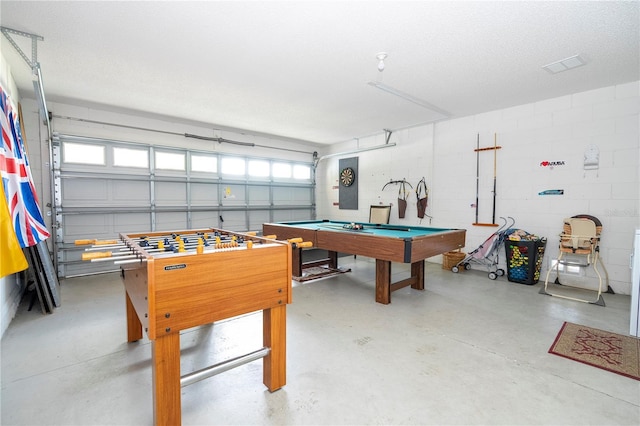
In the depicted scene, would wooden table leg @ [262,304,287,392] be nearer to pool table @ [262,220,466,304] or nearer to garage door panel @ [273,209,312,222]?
pool table @ [262,220,466,304]

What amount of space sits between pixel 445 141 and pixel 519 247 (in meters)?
2.29

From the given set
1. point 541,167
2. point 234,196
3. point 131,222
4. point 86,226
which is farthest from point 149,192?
point 541,167

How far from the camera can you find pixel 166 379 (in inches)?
56.4

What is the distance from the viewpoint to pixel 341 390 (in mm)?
1835

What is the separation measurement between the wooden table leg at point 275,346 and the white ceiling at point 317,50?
228cm

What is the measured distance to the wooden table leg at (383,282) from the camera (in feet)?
11.1

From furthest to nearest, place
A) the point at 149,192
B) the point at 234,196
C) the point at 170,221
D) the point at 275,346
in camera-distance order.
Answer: the point at 234,196
the point at 170,221
the point at 149,192
the point at 275,346

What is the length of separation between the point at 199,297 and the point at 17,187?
2381 millimetres

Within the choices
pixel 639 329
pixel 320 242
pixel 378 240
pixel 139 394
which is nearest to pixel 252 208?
pixel 320 242

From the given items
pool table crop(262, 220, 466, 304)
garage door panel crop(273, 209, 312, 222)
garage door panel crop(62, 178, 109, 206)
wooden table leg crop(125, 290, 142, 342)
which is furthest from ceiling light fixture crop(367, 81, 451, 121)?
garage door panel crop(62, 178, 109, 206)

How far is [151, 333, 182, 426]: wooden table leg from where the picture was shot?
55.4 inches

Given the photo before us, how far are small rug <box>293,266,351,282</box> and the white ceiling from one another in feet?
8.94

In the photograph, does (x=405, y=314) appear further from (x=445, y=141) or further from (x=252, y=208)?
(x=252, y=208)

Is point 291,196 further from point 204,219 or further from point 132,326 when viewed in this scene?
point 132,326
